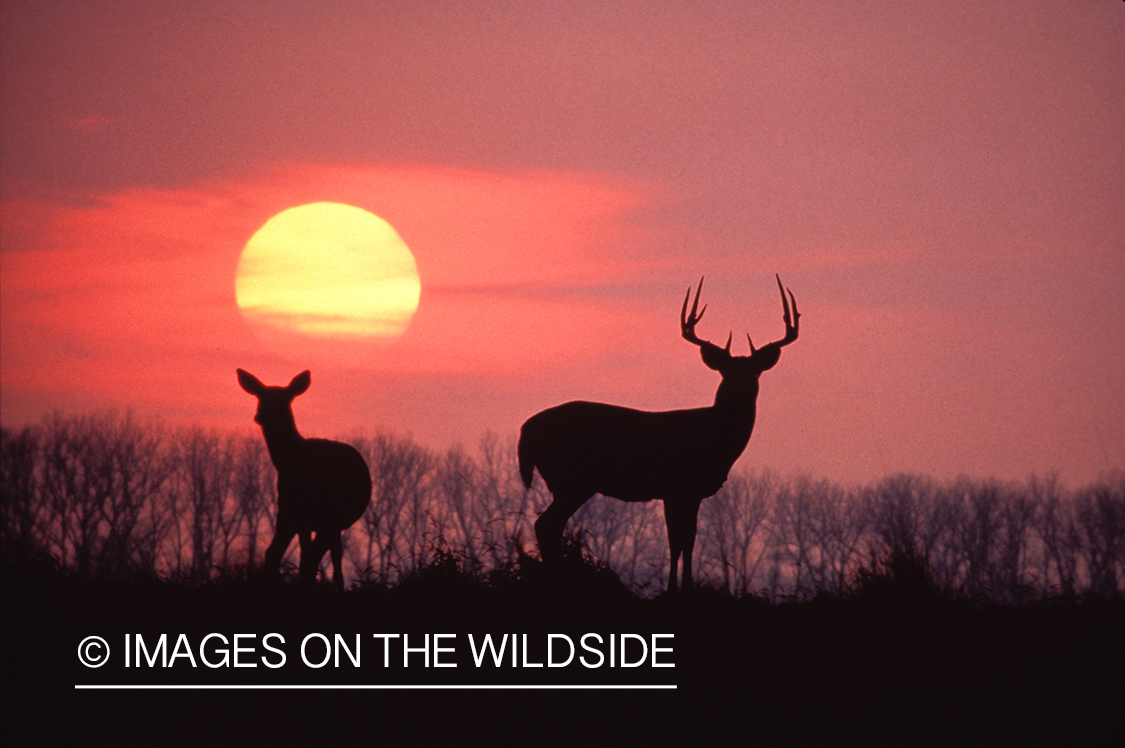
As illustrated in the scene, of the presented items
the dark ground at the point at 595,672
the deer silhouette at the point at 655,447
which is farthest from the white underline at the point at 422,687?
the deer silhouette at the point at 655,447

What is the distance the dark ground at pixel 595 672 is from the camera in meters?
6.00

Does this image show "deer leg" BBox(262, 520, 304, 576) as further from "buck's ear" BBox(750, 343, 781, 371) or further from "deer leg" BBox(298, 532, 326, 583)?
"buck's ear" BBox(750, 343, 781, 371)

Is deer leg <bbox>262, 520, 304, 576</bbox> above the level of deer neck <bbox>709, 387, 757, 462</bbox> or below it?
below

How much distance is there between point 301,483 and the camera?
9.30 metres

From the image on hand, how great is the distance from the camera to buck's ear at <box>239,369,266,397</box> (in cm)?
945

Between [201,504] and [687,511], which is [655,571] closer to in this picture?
[687,511]

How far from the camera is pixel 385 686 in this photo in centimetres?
641

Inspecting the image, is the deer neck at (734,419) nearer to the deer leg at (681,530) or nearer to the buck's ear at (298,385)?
the deer leg at (681,530)

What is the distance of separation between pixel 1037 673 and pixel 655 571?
10.0 feet

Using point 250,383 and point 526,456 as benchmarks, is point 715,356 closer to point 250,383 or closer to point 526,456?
point 526,456

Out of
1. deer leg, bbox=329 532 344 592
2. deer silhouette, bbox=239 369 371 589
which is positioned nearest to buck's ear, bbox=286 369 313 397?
deer silhouette, bbox=239 369 371 589

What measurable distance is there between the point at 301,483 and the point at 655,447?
316cm

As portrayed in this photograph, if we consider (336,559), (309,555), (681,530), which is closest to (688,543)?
(681,530)

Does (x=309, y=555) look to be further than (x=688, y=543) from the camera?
No
